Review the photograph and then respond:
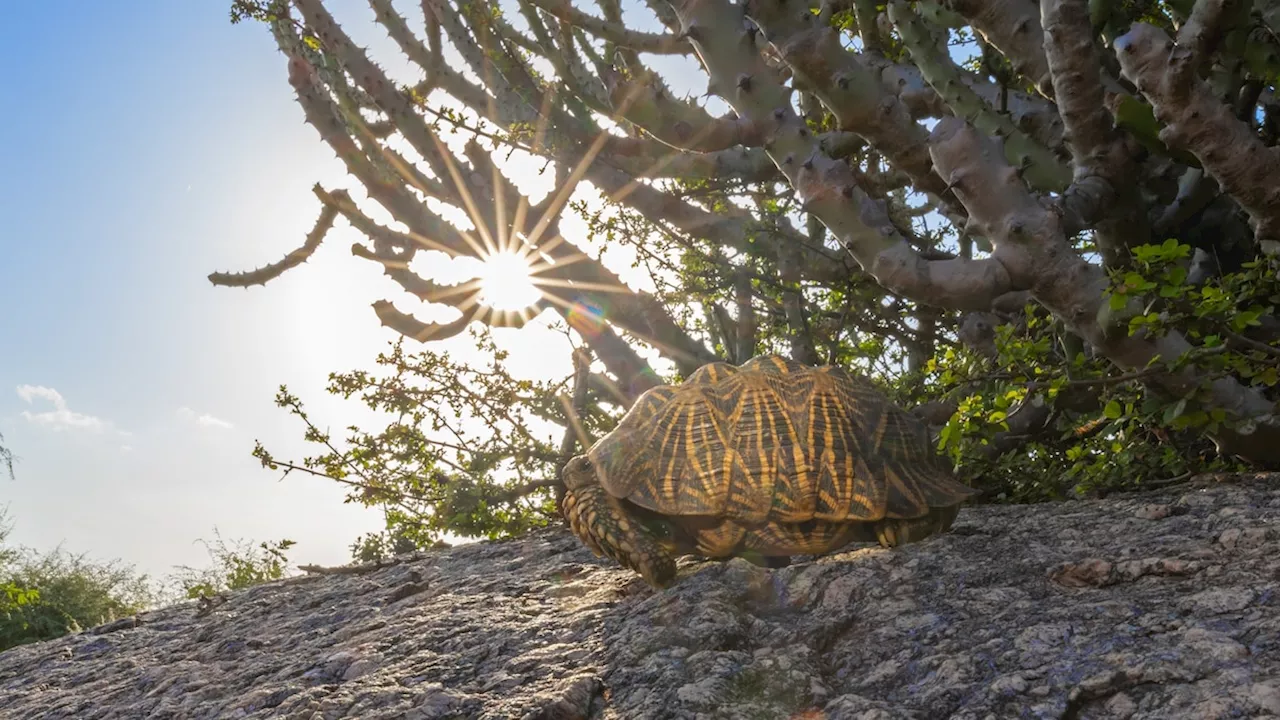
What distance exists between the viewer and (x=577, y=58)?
9.42 metres

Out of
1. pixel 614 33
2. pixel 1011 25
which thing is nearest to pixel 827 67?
pixel 1011 25

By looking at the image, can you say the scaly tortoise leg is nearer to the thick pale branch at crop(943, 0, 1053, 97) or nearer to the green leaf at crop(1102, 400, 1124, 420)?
the green leaf at crop(1102, 400, 1124, 420)

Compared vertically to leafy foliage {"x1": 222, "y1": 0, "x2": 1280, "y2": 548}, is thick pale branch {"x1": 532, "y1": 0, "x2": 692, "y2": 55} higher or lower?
higher

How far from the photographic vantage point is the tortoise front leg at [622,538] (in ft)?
9.71

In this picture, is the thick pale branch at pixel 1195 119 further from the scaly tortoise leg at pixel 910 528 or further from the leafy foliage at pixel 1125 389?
the scaly tortoise leg at pixel 910 528

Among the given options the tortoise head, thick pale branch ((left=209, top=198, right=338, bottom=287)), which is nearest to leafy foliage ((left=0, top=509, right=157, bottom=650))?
thick pale branch ((left=209, top=198, right=338, bottom=287))

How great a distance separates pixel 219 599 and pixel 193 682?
2117 millimetres

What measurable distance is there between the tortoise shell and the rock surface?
0.54ft

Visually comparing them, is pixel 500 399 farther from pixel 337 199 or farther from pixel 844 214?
pixel 844 214

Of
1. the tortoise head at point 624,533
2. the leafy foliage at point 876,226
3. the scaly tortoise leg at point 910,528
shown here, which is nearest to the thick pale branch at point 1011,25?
the leafy foliage at point 876,226

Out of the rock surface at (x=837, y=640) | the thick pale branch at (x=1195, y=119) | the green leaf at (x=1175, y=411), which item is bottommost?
the rock surface at (x=837, y=640)

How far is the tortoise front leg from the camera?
2.96m

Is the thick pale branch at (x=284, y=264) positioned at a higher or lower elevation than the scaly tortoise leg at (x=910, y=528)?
higher

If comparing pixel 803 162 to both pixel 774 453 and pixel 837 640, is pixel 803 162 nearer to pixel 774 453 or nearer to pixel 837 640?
pixel 774 453
